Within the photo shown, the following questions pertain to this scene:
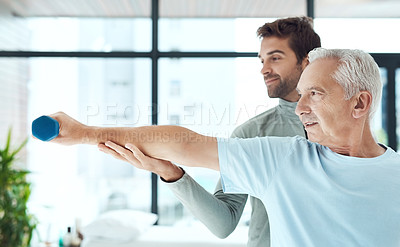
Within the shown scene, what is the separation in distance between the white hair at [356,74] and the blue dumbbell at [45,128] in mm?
769

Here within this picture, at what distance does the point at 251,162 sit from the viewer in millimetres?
974

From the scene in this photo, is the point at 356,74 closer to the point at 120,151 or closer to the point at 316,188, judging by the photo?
the point at 316,188

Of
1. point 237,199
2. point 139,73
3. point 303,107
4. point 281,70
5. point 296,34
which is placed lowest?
point 237,199

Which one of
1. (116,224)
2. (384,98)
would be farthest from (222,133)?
(384,98)

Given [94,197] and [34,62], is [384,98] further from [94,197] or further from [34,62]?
[34,62]

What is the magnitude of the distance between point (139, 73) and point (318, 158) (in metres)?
2.82

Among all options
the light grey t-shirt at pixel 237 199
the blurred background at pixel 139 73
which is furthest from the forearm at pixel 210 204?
the blurred background at pixel 139 73

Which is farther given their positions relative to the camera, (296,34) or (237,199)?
(296,34)

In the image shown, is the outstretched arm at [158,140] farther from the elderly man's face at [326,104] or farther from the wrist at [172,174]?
the elderly man's face at [326,104]

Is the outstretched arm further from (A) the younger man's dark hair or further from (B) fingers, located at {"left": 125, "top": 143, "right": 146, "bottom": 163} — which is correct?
(A) the younger man's dark hair

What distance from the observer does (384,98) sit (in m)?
3.53

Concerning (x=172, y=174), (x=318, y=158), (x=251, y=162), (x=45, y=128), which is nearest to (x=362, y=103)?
(x=318, y=158)

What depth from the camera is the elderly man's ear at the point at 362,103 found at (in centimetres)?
98

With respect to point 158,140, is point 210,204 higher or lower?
lower
